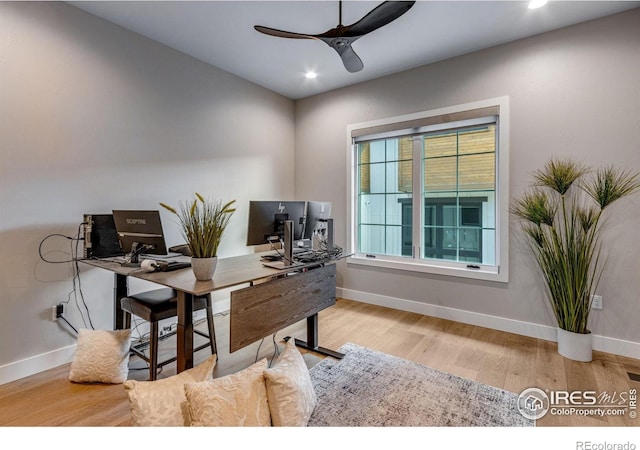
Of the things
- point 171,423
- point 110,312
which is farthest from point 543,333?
point 110,312

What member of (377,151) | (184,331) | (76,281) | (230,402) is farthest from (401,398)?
(377,151)

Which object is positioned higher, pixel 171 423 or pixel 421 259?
pixel 421 259

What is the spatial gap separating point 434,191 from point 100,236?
3.28 metres

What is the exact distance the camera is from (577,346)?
2.42 m

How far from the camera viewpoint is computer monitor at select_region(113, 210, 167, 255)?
2096 millimetres

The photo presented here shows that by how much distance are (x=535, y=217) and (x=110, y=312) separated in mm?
3834

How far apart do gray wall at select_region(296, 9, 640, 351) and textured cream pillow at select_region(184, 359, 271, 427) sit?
2406mm

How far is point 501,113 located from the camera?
2.96 metres

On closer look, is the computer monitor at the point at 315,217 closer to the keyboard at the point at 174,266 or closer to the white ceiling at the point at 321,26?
the keyboard at the point at 174,266

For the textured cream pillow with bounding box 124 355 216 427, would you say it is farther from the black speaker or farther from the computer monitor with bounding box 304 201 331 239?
the computer monitor with bounding box 304 201 331 239

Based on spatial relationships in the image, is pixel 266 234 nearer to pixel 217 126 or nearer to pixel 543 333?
pixel 217 126

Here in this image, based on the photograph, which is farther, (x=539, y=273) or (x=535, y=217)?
(x=539, y=273)

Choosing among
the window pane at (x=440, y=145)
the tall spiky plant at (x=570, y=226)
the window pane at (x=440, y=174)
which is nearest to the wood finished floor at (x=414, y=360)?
the tall spiky plant at (x=570, y=226)
